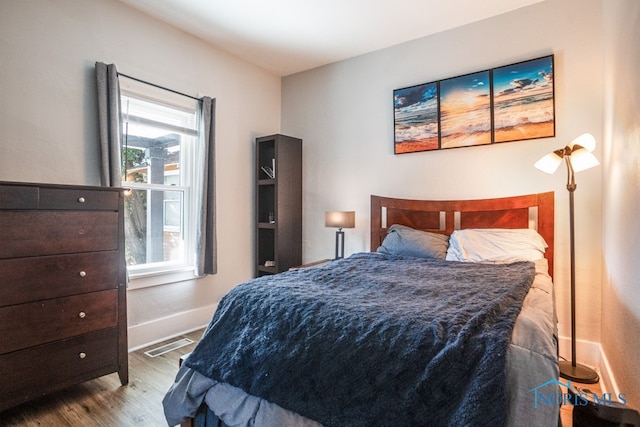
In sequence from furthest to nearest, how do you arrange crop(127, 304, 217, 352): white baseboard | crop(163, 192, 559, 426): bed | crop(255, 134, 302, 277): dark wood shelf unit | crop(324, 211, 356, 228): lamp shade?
crop(255, 134, 302, 277): dark wood shelf unit → crop(324, 211, 356, 228): lamp shade → crop(127, 304, 217, 352): white baseboard → crop(163, 192, 559, 426): bed

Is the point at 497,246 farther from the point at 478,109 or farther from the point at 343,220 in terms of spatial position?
the point at 343,220

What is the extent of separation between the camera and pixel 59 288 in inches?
75.9

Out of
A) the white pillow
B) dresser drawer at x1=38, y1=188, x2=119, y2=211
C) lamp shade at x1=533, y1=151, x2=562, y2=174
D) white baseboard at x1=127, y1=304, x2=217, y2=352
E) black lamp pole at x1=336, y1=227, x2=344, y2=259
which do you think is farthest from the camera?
black lamp pole at x1=336, y1=227, x2=344, y2=259

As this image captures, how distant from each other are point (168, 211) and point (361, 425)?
2686 mm

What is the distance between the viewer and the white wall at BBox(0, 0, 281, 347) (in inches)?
87.3

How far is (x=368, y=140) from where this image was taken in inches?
140

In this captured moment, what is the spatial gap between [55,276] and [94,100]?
1.36 m

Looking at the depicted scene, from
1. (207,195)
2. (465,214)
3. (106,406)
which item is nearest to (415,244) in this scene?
(465,214)

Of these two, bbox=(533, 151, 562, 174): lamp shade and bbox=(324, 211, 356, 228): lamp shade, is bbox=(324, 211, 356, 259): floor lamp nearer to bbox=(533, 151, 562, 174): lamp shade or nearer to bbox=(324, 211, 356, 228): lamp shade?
bbox=(324, 211, 356, 228): lamp shade

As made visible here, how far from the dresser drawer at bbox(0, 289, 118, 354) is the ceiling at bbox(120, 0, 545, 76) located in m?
2.26

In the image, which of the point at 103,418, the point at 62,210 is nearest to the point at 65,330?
the point at 103,418

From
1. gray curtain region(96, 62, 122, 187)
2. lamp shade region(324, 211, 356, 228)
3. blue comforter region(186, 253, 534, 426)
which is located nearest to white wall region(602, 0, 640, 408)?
blue comforter region(186, 253, 534, 426)

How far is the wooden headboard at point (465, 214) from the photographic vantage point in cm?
262

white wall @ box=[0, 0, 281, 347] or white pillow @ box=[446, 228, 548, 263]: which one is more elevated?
white wall @ box=[0, 0, 281, 347]
